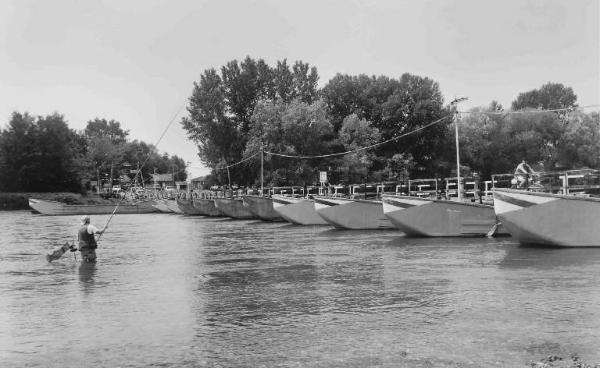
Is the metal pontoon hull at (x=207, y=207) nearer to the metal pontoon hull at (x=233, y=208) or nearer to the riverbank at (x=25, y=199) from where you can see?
the metal pontoon hull at (x=233, y=208)

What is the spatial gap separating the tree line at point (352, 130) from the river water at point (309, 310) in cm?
4274

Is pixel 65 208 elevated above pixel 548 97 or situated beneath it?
situated beneath

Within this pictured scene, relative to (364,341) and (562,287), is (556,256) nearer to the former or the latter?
(562,287)

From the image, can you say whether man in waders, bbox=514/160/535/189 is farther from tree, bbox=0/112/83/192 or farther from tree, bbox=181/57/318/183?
tree, bbox=0/112/83/192

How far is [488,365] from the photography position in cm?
726

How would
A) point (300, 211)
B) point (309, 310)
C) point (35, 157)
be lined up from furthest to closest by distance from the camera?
1. point (35, 157)
2. point (300, 211)
3. point (309, 310)

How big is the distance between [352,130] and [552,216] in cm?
4668

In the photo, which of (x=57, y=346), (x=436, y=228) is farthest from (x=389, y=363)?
(x=436, y=228)

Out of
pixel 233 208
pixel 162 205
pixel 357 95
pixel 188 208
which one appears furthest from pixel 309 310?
pixel 162 205

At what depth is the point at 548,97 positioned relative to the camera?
335ft

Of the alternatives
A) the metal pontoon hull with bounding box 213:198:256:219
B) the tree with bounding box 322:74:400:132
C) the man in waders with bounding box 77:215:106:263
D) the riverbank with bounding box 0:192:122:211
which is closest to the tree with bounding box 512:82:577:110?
the tree with bounding box 322:74:400:132

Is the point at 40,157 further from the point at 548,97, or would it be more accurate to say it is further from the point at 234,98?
the point at 548,97

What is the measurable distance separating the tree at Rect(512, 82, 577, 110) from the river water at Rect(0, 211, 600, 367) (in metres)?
87.3

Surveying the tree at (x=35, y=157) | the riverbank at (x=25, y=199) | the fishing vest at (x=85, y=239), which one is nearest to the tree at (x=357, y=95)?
the riverbank at (x=25, y=199)
